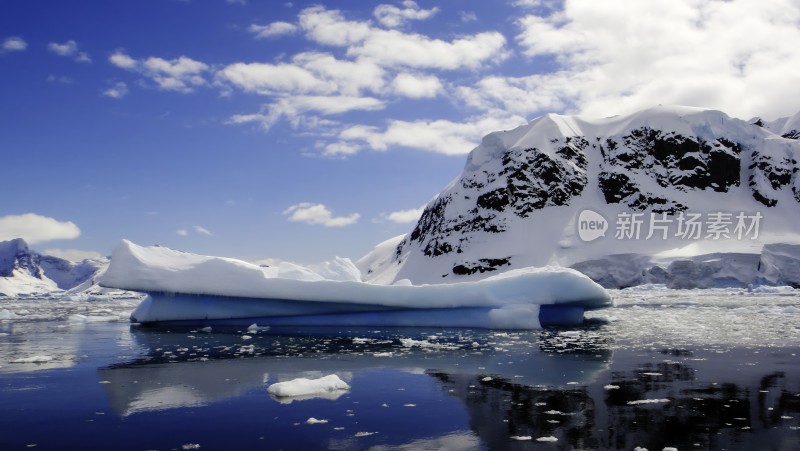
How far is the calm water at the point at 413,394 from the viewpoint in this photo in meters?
5.12

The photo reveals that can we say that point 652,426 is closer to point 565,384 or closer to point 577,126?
point 565,384

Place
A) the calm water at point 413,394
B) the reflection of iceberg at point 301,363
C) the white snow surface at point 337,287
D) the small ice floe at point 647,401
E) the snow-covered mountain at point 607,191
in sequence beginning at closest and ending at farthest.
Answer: the calm water at point 413,394
the small ice floe at point 647,401
the reflection of iceberg at point 301,363
the white snow surface at point 337,287
the snow-covered mountain at point 607,191

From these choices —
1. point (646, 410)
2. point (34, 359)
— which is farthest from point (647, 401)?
point (34, 359)

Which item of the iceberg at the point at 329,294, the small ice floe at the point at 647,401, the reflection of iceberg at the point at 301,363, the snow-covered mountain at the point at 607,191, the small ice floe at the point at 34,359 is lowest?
the small ice floe at the point at 34,359

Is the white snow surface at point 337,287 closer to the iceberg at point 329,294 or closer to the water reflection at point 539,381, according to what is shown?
the iceberg at point 329,294

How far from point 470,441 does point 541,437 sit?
640 millimetres

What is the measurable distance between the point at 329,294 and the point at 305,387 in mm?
8615

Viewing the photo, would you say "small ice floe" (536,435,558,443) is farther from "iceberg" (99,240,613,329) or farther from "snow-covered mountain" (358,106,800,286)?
"snow-covered mountain" (358,106,800,286)

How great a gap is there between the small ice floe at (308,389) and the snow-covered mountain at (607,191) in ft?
272

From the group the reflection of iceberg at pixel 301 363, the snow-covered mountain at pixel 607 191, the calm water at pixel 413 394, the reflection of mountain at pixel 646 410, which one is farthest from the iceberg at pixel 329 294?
the snow-covered mountain at pixel 607 191

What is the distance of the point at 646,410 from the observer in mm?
6055

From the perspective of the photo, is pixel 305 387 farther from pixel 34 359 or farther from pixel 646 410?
pixel 34 359

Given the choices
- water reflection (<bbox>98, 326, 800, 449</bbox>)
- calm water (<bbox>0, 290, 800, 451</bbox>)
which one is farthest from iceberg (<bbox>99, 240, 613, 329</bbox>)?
calm water (<bbox>0, 290, 800, 451</bbox>)

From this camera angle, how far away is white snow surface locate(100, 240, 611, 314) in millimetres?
15844
